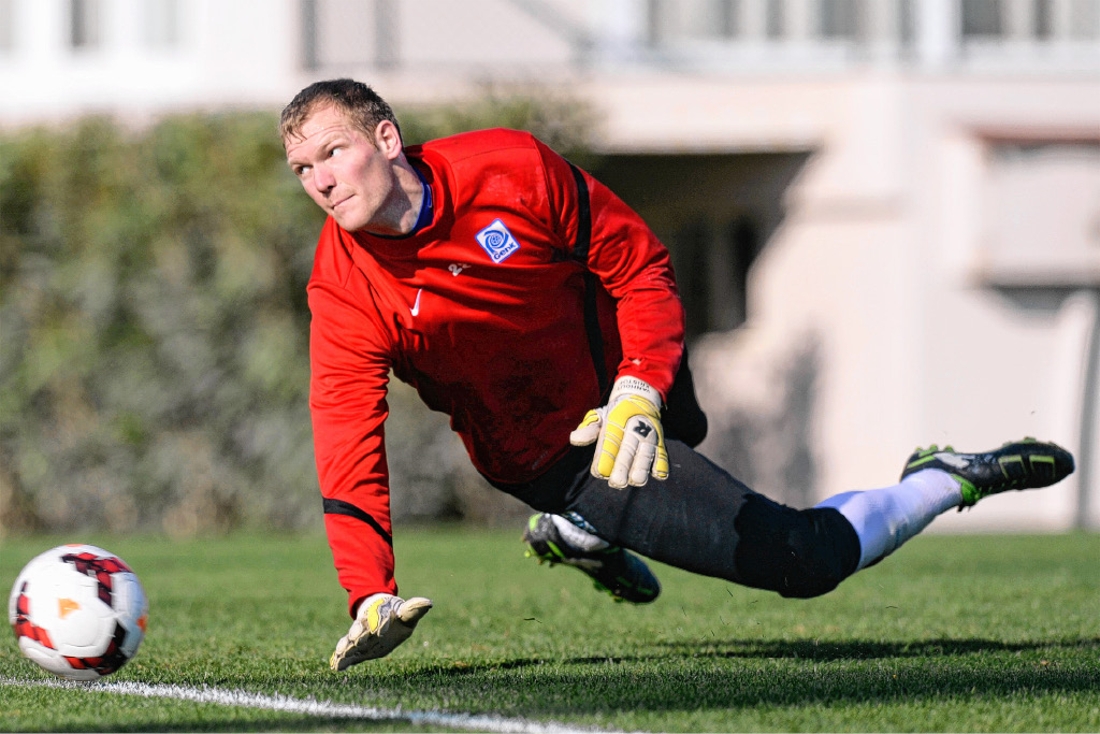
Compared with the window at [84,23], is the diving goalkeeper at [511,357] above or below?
below

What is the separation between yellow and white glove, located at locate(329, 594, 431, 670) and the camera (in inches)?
183

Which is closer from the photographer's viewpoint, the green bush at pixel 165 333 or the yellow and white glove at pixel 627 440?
the yellow and white glove at pixel 627 440

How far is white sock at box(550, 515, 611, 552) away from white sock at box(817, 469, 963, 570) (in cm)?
92

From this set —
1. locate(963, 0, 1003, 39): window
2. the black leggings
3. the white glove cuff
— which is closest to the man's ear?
the white glove cuff

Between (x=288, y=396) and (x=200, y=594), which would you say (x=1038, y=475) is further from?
(x=288, y=396)

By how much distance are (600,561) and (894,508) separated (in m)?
1.19

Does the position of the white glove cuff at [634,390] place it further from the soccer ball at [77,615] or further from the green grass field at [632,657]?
the soccer ball at [77,615]

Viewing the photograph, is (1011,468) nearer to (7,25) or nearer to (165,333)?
(165,333)

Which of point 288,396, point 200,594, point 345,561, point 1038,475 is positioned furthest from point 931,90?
point 345,561

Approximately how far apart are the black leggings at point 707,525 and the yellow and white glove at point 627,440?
1.58 feet

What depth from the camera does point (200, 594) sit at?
8.77 metres

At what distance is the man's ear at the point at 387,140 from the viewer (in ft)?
16.0

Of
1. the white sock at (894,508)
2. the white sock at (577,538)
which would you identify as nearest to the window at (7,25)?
the white sock at (577,538)

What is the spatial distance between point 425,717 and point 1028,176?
1241cm
